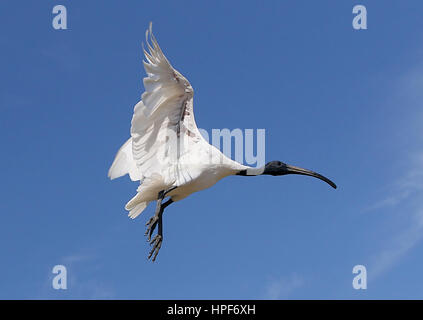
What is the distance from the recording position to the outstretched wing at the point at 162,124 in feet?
51.2

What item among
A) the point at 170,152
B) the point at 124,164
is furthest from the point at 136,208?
the point at 170,152

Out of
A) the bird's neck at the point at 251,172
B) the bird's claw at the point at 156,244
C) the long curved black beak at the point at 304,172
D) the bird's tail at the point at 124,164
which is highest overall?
the bird's tail at the point at 124,164

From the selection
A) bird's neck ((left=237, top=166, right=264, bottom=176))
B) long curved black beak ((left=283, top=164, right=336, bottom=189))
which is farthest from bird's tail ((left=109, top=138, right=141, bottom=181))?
long curved black beak ((left=283, top=164, right=336, bottom=189))

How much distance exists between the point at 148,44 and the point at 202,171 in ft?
10.0

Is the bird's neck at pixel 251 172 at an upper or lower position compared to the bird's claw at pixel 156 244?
upper

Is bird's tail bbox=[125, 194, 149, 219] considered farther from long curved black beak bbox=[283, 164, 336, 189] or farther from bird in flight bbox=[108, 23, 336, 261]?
long curved black beak bbox=[283, 164, 336, 189]

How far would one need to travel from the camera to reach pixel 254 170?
1748 cm

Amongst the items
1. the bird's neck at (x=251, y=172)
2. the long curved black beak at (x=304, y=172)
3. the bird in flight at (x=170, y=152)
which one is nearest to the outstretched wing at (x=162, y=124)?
the bird in flight at (x=170, y=152)

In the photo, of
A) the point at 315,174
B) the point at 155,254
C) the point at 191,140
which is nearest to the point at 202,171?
the point at 191,140

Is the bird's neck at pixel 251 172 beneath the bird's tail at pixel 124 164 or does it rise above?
beneath

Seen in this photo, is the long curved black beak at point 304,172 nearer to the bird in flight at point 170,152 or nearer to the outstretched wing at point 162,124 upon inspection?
the bird in flight at point 170,152

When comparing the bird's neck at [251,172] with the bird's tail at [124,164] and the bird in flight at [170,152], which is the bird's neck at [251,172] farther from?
the bird's tail at [124,164]

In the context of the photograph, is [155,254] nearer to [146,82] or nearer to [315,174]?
[146,82]

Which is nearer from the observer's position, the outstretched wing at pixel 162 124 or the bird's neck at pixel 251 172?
the outstretched wing at pixel 162 124
